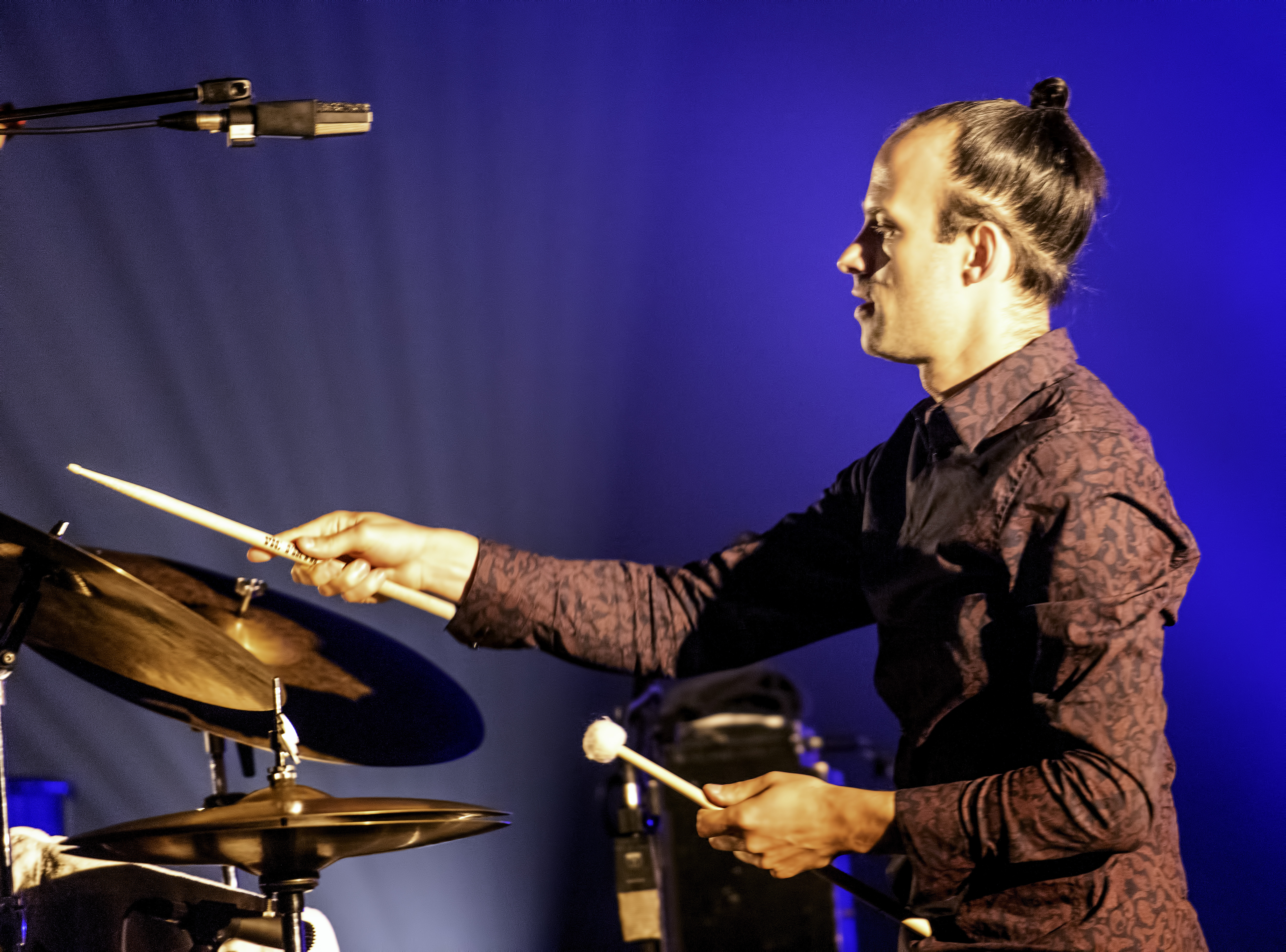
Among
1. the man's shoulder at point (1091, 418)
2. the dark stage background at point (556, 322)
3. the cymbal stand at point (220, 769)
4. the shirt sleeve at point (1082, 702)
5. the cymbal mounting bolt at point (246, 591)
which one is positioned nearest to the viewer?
the shirt sleeve at point (1082, 702)

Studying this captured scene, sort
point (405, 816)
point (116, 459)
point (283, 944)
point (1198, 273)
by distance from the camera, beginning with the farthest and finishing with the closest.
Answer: point (116, 459), point (1198, 273), point (283, 944), point (405, 816)

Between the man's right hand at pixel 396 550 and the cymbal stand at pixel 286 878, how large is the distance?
16cm

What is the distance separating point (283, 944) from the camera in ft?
4.18

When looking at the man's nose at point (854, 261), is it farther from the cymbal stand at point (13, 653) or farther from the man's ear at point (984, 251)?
the cymbal stand at point (13, 653)

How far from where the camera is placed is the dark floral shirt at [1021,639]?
93 centimetres

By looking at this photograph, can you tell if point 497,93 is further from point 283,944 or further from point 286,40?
point 283,944

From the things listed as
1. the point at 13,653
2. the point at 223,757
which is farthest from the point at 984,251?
the point at 223,757

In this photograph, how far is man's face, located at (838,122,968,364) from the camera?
1.26 m

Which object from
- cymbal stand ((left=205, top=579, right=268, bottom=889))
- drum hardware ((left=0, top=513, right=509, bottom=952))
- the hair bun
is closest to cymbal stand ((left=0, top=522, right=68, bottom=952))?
drum hardware ((left=0, top=513, right=509, bottom=952))

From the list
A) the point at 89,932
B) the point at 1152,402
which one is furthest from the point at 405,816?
the point at 1152,402

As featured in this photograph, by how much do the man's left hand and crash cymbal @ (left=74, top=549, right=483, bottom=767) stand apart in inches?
27.1

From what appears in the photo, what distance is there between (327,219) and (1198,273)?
1.89 meters

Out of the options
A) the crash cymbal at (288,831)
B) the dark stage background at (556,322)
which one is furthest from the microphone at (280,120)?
the dark stage background at (556,322)

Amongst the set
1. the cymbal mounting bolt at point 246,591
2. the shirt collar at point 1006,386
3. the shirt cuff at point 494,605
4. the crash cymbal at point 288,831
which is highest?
the shirt collar at point 1006,386
